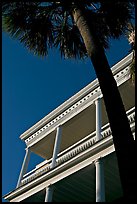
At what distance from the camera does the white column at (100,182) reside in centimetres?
939

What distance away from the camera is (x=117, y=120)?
4.29 metres

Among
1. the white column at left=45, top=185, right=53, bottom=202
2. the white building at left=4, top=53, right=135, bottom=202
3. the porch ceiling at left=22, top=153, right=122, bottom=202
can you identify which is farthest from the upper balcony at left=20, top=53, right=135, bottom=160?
the white column at left=45, top=185, right=53, bottom=202

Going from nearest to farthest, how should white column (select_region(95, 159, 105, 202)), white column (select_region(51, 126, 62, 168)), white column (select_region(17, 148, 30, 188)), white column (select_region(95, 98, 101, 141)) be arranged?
1. white column (select_region(95, 159, 105, 202))
2. white column (select_region(95, 98, 101, 141))
3. white column (select_region(51, 126, 62, 168))
4. white column (select_region(17, 148, 30, 188))

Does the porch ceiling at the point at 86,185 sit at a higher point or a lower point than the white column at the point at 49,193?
higher

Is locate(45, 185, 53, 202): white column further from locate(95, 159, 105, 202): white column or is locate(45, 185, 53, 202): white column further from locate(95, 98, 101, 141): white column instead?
locate(95, 98, 101, 141): white column

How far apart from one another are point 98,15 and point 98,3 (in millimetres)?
345

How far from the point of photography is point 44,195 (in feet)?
42.6

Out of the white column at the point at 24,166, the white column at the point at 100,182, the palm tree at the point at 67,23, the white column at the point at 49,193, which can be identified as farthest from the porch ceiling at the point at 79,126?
the palm tree at the point at 67,23

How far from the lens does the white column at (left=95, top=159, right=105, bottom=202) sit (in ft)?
30.8

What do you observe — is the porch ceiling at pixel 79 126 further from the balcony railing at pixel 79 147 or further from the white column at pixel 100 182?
the white column at pixel 100 182

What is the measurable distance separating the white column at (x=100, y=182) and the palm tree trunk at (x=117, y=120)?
5386mm

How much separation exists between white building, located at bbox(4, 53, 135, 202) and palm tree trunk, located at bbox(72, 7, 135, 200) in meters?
5.15

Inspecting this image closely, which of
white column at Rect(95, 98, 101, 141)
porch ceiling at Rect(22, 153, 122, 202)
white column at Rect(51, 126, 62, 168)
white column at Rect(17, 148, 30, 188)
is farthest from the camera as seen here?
white column at Rect(17, 148, 30, 188)

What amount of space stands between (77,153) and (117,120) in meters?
7.32
